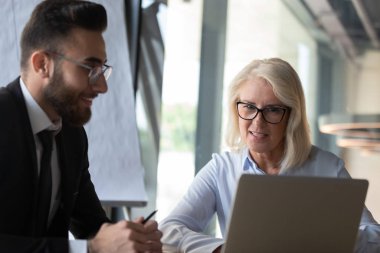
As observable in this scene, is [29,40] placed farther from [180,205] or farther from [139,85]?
[139,85]

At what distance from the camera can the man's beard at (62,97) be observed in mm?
1986

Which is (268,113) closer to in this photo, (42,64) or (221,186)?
(221,186)

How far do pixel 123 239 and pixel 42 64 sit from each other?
0.63 metres

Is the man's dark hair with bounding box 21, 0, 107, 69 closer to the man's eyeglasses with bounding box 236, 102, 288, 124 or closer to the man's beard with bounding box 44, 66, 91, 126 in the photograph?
the man's beard with bounding box 44, 66, 91, 126

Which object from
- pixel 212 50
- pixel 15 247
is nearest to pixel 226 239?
pixel 15 247

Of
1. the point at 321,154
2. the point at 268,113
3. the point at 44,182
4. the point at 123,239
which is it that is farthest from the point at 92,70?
the point at 321,154

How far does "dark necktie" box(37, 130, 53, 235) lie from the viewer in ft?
6.50

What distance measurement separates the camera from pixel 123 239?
1677mm

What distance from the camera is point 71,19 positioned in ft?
6.59

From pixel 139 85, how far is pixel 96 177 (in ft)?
2.91

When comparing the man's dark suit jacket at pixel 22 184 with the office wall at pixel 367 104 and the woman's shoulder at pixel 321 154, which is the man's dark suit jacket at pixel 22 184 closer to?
the woman's shoulder at pixel 321 154

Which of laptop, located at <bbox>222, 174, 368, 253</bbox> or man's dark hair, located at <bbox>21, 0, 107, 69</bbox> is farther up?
man's dark hair, located at <bbox>21, 0, 107, 69</bbox>

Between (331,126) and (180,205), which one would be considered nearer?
(180,205)

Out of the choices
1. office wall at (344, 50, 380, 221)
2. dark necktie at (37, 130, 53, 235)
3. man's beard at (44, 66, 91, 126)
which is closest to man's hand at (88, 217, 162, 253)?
dark necktie at (37, 130, 53, 235)
